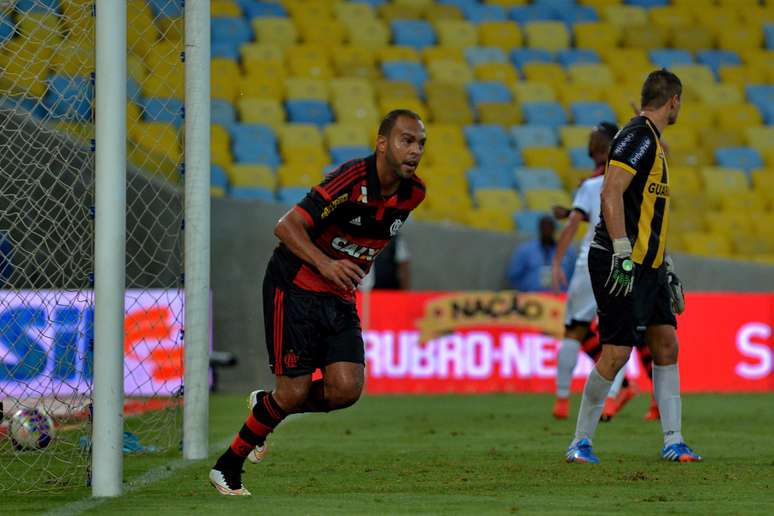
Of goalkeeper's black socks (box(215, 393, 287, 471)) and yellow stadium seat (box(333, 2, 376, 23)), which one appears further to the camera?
yellow stadium seat (box(333, 2, 376, 23))

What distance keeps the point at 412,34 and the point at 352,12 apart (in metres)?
0.93

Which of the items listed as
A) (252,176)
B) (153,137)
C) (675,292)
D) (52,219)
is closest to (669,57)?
(252,176)

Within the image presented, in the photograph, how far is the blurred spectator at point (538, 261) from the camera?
14914 millimetres

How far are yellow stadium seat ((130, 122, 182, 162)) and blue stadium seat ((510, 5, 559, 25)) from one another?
297 inches

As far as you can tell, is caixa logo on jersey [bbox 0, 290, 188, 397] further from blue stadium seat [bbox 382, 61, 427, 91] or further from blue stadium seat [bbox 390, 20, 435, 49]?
blue stadium seat [bbox 390, 20, 435, 49]

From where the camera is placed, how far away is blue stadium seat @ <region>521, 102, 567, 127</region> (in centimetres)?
1884

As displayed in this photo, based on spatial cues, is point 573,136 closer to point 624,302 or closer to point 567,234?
point 567,234

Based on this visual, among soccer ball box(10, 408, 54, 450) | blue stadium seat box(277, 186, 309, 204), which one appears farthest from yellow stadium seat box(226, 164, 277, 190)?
soccer ball box(10, 408, 54, 450)

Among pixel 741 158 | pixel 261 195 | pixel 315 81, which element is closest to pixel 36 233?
pixel 261 195

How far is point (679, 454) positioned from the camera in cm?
753

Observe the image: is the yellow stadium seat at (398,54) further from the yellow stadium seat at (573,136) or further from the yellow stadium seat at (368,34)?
the yellow stadium seat at (573,136)

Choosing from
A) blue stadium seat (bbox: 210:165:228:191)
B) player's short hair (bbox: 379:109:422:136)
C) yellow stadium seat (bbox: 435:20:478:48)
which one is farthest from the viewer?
yellow stadium seat (bbox: 435:20:478:48)

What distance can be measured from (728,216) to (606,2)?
5.45 meters

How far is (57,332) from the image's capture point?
10102 mm
